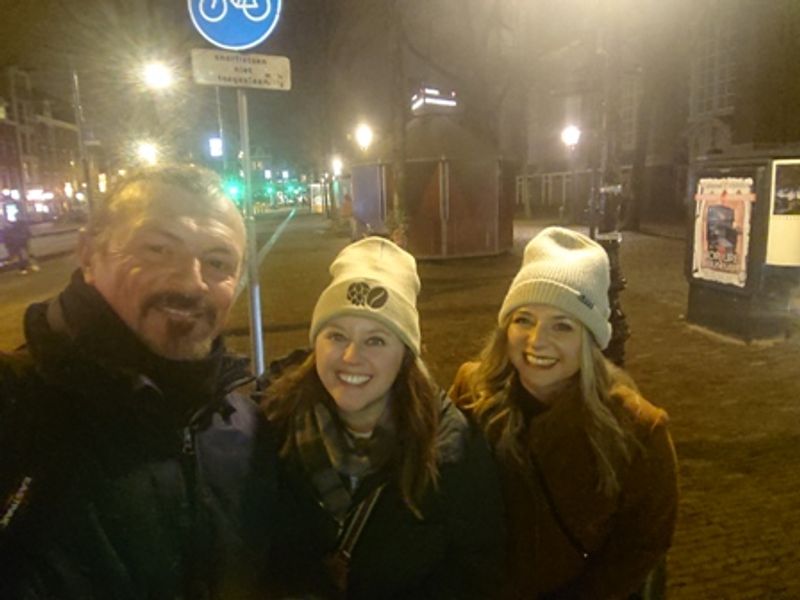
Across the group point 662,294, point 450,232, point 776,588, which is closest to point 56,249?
point 450,232

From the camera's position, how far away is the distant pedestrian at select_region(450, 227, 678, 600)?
203 centimetres

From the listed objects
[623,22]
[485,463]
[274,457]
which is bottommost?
[485,463]

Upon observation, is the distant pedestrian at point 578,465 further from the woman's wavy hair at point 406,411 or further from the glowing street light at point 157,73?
the glowing street light at point 157,73

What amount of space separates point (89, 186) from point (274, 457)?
18.2 m

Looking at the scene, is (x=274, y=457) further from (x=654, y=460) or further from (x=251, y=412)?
(x=654, y=460)

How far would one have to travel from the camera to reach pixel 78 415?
4.32 ft

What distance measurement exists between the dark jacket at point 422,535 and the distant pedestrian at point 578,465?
208mm

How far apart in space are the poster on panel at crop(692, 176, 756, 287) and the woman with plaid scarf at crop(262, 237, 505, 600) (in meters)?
7.31

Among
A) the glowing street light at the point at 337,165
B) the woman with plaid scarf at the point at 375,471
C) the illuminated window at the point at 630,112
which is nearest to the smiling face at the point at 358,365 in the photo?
the woman with plaid scarf at the point at 375,471

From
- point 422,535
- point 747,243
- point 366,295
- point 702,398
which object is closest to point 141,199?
point 366,295

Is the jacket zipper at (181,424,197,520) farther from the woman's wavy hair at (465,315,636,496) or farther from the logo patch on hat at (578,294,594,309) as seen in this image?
the logo patch on hat at (578,294,594,309)

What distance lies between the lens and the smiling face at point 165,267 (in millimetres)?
1442

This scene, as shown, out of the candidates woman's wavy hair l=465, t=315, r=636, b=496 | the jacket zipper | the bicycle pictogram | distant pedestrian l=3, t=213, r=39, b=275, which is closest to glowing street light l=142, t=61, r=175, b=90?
distant pedestrian l=3, t=213, r=39, b=275

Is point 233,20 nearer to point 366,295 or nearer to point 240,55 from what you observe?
point 240,55
